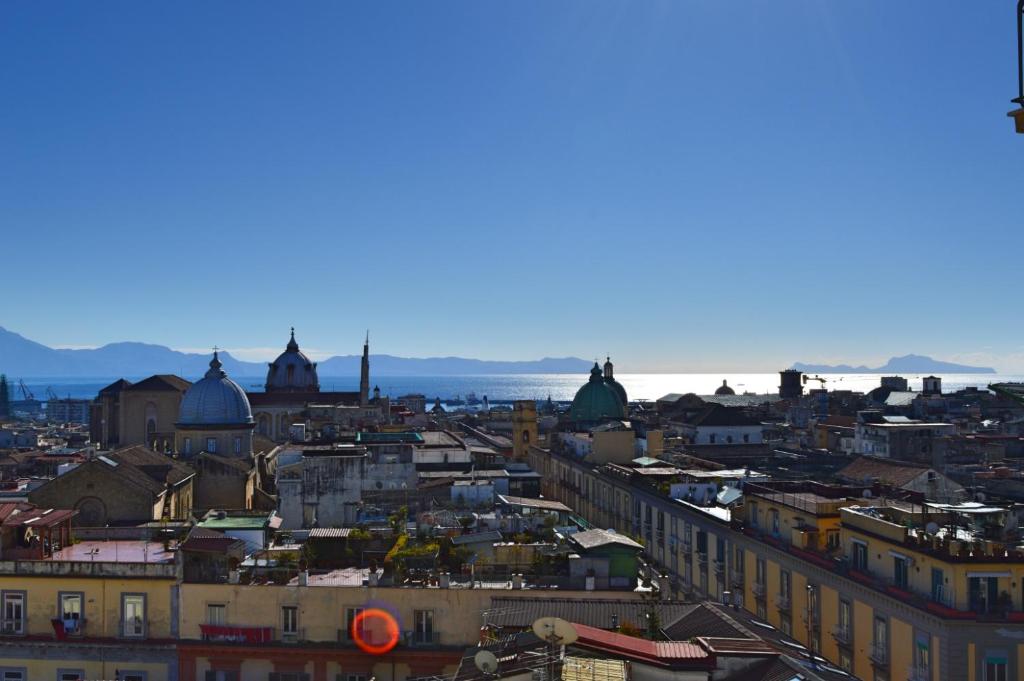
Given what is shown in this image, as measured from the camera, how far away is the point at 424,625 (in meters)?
24.7

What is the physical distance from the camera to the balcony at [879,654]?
2816 cm

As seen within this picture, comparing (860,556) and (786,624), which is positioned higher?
(860,556)

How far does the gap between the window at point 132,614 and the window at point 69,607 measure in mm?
1097

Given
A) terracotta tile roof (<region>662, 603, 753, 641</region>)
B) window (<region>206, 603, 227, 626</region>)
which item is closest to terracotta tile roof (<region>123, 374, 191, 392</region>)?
window (<region>206, 603, 227, 626</region>)

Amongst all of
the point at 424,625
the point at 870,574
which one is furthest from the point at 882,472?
the point at 424,625

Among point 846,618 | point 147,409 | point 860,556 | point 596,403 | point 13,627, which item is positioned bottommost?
point 846,618

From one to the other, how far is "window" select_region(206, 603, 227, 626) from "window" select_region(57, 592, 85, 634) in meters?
3.19

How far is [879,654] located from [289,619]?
→ 1604 centimetres

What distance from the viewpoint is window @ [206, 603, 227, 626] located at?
2528 cm

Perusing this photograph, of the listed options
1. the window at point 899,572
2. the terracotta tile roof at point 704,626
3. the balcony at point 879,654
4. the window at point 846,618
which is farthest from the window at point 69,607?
the window at point 899,572

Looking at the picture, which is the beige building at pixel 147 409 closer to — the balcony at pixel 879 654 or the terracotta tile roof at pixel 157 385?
the terracotta tile roof at pixel 157 385

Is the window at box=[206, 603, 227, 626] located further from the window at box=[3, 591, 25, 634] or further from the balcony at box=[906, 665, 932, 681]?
the balcony at box=[906, 665, 932, 681]

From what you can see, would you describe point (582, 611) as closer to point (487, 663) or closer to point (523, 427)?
point (487, 663)

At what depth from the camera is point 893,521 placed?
101 ft
